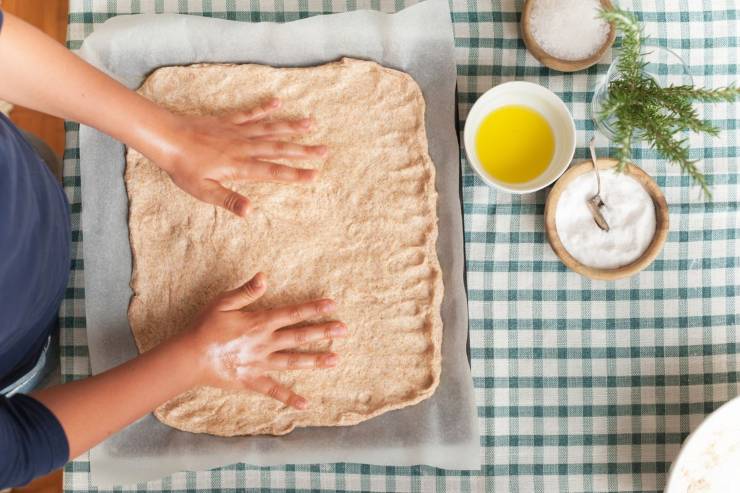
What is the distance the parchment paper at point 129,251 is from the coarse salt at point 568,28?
0.52ft

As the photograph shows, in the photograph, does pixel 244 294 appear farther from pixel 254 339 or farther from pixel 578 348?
pixel 578 348

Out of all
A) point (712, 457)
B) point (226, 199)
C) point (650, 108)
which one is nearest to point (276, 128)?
point (226, 199)

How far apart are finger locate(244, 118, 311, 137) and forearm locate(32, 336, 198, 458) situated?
370 mm

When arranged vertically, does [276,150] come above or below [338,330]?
above

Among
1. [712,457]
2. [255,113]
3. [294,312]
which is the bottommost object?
[712,457]

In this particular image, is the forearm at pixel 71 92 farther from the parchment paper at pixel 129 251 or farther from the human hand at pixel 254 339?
the human hand at pixel 254 339

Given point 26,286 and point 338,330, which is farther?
point 338,330

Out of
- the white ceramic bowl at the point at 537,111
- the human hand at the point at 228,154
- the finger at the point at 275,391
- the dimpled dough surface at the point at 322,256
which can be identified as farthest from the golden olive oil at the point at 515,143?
the finger at the point at 275,391

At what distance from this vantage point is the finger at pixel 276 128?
1.08m

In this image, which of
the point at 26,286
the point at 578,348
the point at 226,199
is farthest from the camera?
the point at 578,348

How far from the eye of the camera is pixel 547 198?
109 centimetres

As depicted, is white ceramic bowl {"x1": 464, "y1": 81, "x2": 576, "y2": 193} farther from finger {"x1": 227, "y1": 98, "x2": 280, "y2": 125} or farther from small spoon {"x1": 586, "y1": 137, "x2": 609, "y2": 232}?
finger {"x1": 227, "y1": 98, "x2": 280, "y2": 125}

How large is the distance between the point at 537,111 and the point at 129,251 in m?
0.76

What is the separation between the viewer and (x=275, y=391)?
1050mm
